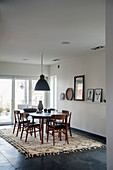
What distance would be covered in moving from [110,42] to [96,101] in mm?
4015

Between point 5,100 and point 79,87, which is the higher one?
point 79,87

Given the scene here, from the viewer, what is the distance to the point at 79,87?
288 inches

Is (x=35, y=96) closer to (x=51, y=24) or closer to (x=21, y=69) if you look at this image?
(x=21, y=69)

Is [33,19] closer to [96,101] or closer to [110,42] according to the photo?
[110,42]

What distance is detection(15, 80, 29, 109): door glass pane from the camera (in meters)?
8.86

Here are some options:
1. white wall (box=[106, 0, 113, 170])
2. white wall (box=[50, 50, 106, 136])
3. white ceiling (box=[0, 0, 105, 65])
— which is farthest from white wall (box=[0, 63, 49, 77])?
white wall (box=[106, 0, 113, 170])

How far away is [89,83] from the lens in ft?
22.4

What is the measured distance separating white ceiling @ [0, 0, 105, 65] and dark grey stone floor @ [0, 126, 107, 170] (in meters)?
2.63

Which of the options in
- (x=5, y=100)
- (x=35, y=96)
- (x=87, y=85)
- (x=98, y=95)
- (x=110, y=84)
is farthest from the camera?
(x=35, y=96)

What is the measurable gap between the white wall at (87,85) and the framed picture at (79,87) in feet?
0.47

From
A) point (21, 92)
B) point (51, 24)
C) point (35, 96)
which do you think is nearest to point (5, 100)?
point (21, 92)

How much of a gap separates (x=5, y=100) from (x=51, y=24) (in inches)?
215

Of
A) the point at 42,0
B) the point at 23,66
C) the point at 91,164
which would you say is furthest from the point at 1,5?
the point at 23,66

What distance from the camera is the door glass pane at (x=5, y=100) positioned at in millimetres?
8531
